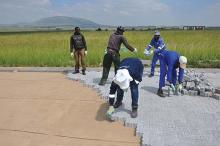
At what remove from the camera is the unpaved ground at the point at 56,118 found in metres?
5.49

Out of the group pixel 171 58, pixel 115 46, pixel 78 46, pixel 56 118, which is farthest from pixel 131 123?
pixel 78 46

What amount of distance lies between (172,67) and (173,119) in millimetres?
1696

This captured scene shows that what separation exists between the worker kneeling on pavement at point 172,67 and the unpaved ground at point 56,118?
163 cm

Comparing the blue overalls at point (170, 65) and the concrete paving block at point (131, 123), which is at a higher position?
the blue overalls at point (170, 65)

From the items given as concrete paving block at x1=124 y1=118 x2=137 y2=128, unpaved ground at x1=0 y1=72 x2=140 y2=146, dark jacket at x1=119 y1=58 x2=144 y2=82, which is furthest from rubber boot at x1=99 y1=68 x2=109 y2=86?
concrete paving block at x1=124 y1=118 x2=137 y2=128

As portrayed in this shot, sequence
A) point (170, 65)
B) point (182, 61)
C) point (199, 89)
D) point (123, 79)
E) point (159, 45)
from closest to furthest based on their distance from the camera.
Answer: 1. point (123, 79)
2. point (182, 61)
3. point (170, 65)
4. point (199, 89)
5. point (159, 45)

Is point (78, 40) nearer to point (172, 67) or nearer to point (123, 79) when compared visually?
point (172, 67)

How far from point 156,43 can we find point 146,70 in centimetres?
189

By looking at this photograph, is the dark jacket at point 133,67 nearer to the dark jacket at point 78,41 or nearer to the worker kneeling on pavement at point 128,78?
the worker kneeling on pavement at point 128,78

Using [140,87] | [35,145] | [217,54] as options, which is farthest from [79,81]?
[217,54]

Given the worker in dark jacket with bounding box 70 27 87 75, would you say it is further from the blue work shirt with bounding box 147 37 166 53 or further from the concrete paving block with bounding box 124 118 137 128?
the concrete paving block with bounding box 124 118 137 128

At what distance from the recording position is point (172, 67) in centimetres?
743

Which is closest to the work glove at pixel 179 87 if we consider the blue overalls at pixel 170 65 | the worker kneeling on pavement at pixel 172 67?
the worker kneeling on pavement at pixel 172 67

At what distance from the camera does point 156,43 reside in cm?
1028
